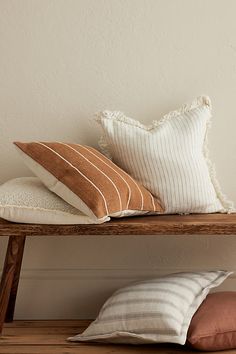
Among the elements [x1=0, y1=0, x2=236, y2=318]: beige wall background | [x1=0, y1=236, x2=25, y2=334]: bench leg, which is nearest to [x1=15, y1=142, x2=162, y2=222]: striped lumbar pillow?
[x1=0, y1=236, x2=25, y2=334]: bench leg

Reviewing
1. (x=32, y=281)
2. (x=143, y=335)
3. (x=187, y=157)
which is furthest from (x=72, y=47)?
(x=143, y=335)

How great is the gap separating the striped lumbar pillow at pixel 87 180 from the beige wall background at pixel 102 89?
0.37 metres

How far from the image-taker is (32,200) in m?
2.21

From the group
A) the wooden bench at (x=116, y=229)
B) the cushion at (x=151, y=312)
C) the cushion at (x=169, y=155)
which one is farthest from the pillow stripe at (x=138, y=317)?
the cushion at (x=169, y=155)

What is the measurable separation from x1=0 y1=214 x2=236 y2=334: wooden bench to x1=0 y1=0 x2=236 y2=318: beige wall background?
358 mm

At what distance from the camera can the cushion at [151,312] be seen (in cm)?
216

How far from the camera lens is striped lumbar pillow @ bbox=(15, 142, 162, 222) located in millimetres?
2127

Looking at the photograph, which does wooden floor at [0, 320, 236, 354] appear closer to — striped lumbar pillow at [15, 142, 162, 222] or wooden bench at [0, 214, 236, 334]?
wooden bench at [0, 214, 236, 334]

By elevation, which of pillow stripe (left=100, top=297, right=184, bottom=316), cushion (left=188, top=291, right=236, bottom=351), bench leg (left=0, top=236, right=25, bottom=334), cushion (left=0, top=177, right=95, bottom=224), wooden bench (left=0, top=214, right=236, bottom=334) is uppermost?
cushion (left=0, top=177, right=95, bottom=224)

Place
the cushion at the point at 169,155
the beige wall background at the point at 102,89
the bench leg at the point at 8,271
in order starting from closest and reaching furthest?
the bench leg at the point at 8,271, the cushion at the point at 169,155, the beige wall background at the point at 102,89

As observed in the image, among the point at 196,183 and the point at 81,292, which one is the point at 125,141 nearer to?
the point at 196,183

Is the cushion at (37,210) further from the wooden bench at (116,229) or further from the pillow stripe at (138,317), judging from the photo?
the pillow stripe at (138,317)

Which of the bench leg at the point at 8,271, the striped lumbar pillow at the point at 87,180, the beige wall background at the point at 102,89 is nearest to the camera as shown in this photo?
the striped lumbar pillow at the point at 87,180

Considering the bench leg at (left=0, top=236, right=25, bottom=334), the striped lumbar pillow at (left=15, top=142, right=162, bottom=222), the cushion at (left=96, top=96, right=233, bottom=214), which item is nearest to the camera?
the striped lumbar pillow at (left=15, top=142, right=162, bottom=222)
